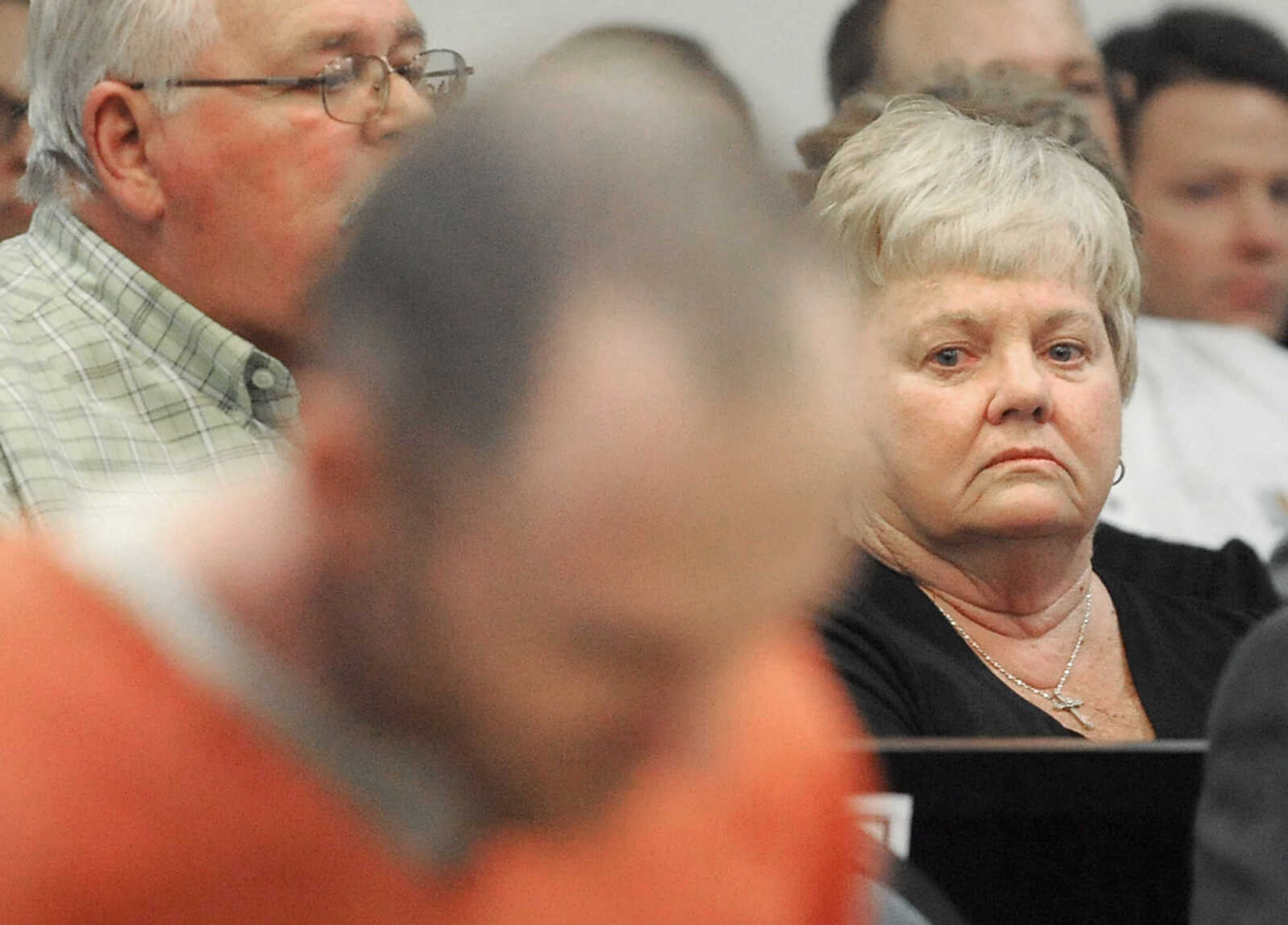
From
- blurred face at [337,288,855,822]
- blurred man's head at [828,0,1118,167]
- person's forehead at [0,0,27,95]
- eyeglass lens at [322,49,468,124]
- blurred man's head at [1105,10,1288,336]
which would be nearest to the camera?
blurred face at [337,288,855,822]

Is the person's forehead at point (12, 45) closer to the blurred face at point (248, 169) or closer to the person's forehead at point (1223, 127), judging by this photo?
the blurred face at point (248, 169)

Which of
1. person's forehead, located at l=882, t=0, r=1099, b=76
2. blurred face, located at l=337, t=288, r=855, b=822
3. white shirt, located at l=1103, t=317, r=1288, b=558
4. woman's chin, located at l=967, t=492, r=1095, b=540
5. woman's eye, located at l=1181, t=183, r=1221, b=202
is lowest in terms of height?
white shirt, located at l=1103, t=317, r=1288, b=558

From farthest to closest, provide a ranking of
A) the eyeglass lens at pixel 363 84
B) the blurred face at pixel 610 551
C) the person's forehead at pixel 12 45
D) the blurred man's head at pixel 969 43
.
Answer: the blurred man's head at pixel 969 43 → the person's forehead at pixel 12 45 → the eyeglass lens at pixel 363 84 → the blurred face at pixel 610 551

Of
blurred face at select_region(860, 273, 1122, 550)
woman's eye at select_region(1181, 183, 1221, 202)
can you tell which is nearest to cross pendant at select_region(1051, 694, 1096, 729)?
blurred face at select_region(860, 273, 1122, 550)

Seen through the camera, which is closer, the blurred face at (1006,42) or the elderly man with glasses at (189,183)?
the elderly man with glasses at (189,183)

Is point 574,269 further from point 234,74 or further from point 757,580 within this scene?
point 234,74

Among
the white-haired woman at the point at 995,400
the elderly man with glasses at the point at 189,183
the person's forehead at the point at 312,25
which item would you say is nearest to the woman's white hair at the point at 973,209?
the white-haired woman at the point at 995,400

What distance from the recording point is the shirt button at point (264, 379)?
204 cm

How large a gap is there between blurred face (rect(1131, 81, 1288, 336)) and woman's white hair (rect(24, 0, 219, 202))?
1409mm

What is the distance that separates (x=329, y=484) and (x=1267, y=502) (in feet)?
7.35

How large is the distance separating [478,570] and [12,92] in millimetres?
2021

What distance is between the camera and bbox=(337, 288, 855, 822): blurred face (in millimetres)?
551

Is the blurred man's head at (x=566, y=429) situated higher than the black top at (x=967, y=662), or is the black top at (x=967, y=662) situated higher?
the blurred man's head at (x=566, y=429)

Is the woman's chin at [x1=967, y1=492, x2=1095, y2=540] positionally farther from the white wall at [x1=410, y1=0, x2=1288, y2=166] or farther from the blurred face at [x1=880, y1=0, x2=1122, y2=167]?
the blurred face at [x1=880, y1=0, x2=1122, y2=167]
